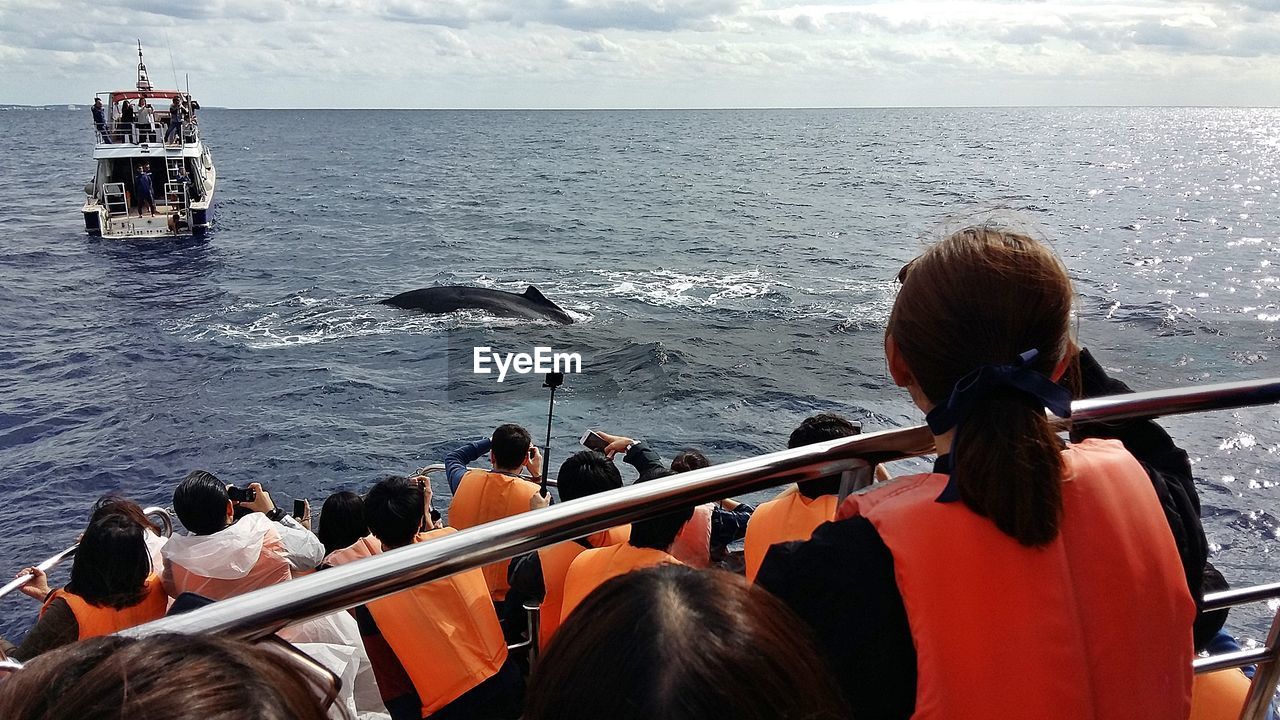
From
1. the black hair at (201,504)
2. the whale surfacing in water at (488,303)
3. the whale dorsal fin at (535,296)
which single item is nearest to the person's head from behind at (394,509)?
the black hair at (201,504)

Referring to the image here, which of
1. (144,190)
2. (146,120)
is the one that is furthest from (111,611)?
(146,120)

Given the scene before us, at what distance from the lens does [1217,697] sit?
9.33 feet

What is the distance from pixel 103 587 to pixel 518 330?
56.3 feet

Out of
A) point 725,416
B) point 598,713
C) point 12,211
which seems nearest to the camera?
point 598,713

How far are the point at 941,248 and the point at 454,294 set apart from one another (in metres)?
22.7

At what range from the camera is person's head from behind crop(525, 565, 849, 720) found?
1.12 metres

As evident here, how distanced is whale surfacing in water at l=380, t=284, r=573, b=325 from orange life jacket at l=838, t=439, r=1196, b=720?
2052cm

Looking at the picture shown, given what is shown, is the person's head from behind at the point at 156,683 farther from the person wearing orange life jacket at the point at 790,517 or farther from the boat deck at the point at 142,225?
the boat deck at the point at 142,225

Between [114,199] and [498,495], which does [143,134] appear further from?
[498,495]

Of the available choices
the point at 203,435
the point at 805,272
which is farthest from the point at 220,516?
the point at 805,272

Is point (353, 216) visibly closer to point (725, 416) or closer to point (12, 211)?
point (12, 211)

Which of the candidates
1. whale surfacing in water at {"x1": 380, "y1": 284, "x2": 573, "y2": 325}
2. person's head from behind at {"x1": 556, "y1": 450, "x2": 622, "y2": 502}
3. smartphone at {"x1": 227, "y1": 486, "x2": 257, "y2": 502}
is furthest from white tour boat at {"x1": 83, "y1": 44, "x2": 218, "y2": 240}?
person's head from behind at {"x1": 556, "y1": 450, "x2": 622, "y2": 502}

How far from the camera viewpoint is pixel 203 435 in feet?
49.1

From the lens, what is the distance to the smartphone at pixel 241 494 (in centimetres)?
693
